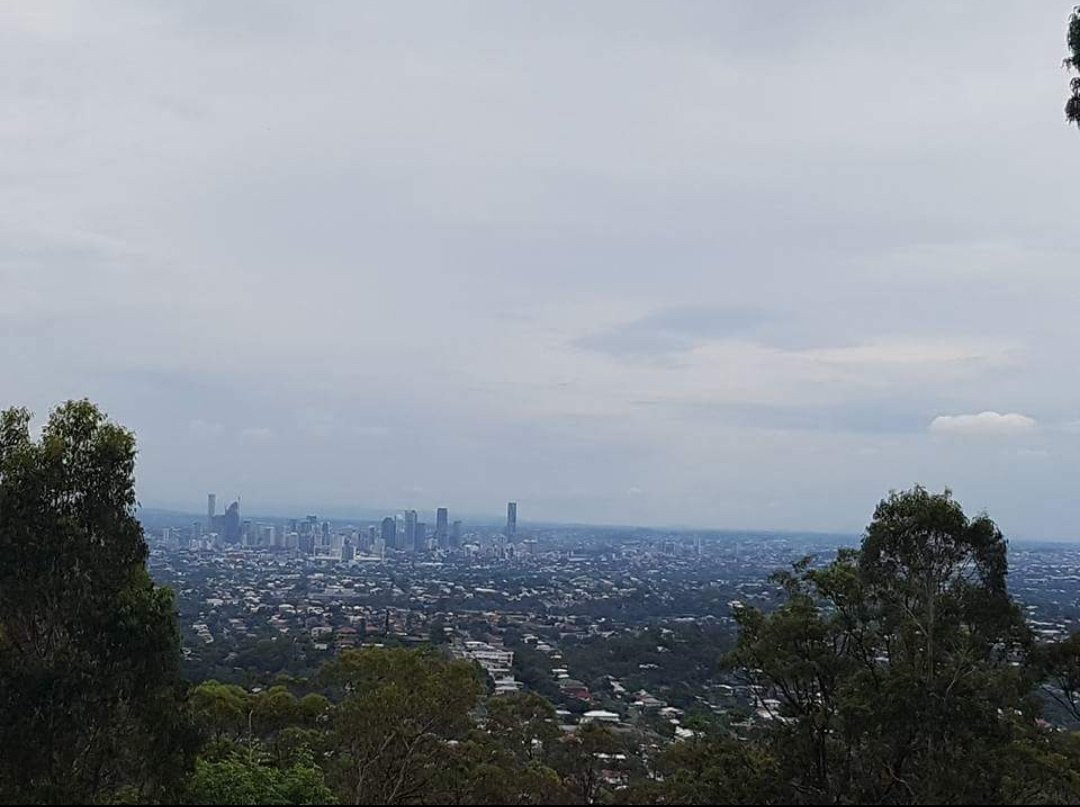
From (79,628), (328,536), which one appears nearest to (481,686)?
(79,628)

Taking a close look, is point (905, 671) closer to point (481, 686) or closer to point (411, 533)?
point (481, 686)

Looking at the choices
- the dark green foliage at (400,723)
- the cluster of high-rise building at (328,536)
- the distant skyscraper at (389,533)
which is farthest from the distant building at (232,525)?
the dark green foliage at (400,723)

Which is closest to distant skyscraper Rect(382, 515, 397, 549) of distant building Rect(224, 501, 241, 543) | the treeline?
distant building Rect(224, 501, 241, 543)

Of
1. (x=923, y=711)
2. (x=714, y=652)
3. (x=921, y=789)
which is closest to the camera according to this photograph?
(x=921, y=789)

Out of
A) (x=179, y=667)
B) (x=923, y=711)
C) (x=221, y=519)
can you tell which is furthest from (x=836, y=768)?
(x=221, y=519)

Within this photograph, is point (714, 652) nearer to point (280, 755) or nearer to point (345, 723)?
point (280, 755)

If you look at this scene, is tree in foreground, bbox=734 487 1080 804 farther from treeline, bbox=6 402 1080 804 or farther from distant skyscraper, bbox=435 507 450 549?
distant skyscraper, bbox=435 507 450 549
